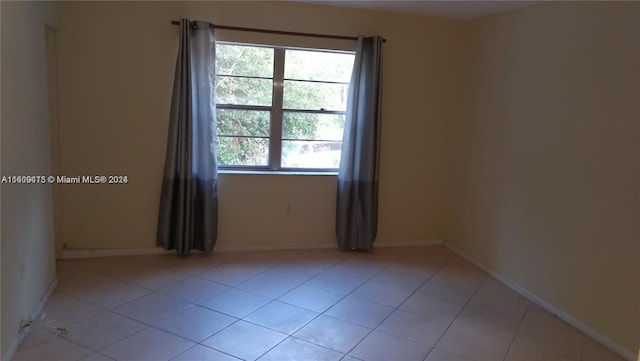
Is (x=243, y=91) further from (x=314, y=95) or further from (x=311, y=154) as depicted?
(x=311, y=154)

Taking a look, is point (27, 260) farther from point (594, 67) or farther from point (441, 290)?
point (594, 67)

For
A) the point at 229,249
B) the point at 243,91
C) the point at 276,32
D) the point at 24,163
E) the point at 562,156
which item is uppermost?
the point at 276,32

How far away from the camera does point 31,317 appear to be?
271 centimetres

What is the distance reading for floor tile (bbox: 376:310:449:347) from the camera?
2797 mm

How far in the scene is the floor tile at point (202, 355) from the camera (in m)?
2.45

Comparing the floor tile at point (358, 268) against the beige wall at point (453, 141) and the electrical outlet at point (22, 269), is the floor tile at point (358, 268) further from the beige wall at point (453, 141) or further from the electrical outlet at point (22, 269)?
the electrical outlet at point (22, 269)

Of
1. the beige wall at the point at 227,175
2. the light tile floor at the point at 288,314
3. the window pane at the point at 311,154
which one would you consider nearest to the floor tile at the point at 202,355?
the light tile floor at the point at 288,314

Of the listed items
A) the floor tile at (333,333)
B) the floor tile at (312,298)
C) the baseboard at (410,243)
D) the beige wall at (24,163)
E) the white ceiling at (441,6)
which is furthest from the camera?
the baseboard at (410,243)

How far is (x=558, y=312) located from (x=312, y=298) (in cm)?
175

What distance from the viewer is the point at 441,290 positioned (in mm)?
3596

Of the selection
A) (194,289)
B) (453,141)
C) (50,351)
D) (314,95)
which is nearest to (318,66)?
(314,95)

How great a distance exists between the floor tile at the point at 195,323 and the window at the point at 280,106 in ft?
5.27

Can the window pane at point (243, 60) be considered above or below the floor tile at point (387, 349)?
above

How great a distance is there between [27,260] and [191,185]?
147cm
